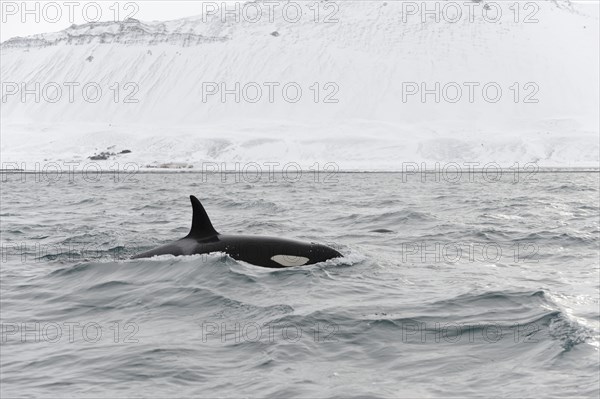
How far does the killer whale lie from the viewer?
14789 mm

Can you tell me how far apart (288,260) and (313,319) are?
13.2 feet

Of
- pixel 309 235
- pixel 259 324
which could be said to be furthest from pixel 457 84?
pixel 259 324

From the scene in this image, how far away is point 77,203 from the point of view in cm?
3684

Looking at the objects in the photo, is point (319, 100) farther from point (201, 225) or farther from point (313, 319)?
point (313, 319)

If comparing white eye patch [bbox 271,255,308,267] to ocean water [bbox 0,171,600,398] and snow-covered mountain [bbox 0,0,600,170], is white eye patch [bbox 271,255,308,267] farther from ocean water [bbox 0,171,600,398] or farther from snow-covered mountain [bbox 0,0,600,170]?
snow-covered mountain [bbox 0,0,600,170]

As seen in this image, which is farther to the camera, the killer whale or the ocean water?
the killer whale

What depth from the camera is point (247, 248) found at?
1502 centimetres

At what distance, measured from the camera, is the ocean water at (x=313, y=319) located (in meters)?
8.13

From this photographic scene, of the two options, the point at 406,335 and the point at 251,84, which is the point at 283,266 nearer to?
the point at 406,335

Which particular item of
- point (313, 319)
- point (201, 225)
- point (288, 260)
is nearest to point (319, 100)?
point (201, 225)

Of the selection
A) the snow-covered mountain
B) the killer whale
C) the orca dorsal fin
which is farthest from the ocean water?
the snow-covered mountain

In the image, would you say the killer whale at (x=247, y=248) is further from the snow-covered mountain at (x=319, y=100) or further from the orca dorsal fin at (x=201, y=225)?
the snow-covered mountain at (x=319, y=100)

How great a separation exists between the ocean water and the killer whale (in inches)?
11.4

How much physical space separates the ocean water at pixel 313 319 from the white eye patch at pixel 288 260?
1.07 feet
